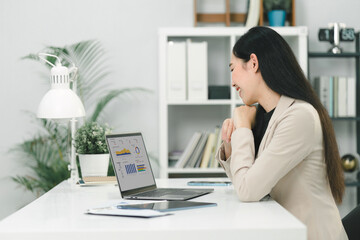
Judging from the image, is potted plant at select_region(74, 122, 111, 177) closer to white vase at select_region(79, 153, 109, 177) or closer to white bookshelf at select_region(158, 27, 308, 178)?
white vase at select_region(79, 153, 109, 177)

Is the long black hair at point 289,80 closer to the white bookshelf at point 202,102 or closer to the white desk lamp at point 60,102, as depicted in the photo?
the white desk lamp at point 60,102

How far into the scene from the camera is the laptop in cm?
196

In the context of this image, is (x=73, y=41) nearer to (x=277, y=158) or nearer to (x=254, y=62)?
(x=254, y=62)

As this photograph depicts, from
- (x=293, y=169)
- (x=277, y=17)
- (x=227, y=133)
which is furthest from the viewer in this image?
(x=277, y=17)

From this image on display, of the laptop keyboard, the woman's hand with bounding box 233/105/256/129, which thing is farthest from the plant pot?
the laptop keyboard

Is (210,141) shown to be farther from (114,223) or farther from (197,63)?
(114,223)

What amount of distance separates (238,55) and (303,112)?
367 mm

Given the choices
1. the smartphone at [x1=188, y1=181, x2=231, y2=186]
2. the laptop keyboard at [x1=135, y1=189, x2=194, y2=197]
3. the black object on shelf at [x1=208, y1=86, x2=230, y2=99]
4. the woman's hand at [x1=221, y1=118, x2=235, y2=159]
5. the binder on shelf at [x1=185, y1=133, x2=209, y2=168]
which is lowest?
the binder on shelf at [x1=185, y1=133, x2=209, y2=168]

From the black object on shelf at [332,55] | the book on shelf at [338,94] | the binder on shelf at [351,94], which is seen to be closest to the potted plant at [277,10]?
the black object on shelf at [332,55]

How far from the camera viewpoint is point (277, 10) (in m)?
3.80

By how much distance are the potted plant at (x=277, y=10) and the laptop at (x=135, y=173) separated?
1966 millimetres

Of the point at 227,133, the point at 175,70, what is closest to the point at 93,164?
the point at 227,133

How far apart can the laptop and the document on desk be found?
28cm

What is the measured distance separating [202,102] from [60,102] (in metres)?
1.57
